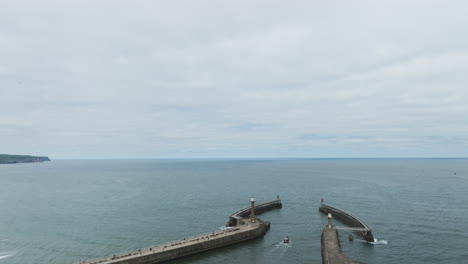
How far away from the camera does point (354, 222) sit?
62.7 m

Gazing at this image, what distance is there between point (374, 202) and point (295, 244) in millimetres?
54063

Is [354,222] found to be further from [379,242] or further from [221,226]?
[221,226]

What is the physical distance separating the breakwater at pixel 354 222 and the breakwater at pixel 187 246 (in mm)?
20189

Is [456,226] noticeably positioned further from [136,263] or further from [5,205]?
[5,205]

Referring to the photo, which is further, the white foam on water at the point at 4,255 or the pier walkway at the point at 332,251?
the white foam on water at the point at 4,255

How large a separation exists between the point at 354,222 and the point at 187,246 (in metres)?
39.3

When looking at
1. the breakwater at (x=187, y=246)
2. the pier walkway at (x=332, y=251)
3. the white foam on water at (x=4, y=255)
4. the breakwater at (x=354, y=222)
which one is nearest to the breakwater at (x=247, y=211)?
the breakwater at (x=187, y=246)

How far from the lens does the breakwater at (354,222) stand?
5361 centimetres

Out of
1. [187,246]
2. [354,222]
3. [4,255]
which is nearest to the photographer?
[187,246]

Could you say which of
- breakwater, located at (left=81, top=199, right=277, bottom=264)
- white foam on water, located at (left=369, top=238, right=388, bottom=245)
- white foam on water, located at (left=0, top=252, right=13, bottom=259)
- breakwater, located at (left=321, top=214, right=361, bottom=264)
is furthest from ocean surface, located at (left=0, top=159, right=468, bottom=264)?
breakwater, located at (left=321, top=214, right=361, bottom=264)

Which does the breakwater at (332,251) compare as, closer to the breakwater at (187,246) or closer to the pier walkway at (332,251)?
the pier walkway at (332,251)

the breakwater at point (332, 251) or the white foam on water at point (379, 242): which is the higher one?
the breakwater at point (332, 251)

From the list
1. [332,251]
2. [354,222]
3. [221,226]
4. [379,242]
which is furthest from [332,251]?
[221,226]

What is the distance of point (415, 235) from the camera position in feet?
186
